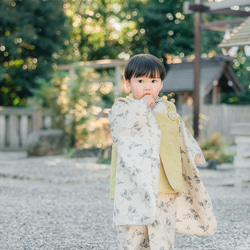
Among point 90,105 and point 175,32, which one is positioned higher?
point 175,32

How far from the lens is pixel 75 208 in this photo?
181 inches

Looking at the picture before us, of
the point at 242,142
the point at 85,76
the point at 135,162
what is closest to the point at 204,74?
the point at 85,76

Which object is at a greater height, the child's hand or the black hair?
the black hair

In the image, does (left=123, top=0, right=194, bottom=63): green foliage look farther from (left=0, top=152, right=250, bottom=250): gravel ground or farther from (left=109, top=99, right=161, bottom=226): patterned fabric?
(left=109, top=99, right=161, bottom=226): patterned fabric

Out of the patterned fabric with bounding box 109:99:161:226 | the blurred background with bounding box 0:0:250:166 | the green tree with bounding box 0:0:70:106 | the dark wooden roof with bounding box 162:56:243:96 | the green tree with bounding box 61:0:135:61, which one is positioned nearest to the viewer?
the patterned fabric with bounding box 109:99:161:226

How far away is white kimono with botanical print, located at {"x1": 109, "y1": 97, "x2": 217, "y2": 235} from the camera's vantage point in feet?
7.12

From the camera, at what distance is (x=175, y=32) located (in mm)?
21859

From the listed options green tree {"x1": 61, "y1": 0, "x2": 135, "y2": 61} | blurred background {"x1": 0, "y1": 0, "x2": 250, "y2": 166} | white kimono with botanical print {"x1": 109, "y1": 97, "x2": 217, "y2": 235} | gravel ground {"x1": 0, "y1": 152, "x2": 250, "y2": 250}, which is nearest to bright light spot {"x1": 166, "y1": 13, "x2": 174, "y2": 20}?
blurred background {"x1": 0, "y1": 0, "x2": 250, "y2": 166}

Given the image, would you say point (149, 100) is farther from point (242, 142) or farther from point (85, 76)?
point (85, 76)

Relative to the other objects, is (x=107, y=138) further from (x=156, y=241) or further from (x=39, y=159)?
(x=156, y=241)

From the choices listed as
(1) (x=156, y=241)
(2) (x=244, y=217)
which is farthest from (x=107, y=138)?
(1) (x=156, y=241)

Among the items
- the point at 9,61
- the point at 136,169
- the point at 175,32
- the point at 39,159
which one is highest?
the point at 175,32

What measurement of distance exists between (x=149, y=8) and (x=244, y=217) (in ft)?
61.4

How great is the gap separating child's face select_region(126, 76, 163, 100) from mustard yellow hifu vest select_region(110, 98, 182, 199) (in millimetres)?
92
